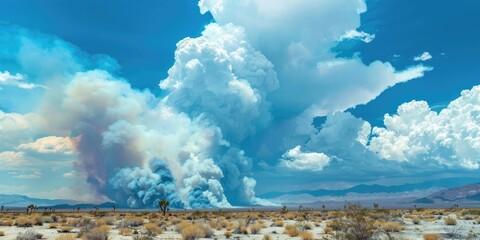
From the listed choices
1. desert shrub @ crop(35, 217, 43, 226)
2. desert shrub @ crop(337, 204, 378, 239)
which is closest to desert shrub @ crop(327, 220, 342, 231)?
desert shrub @ crop(337, 204, 378, 239)

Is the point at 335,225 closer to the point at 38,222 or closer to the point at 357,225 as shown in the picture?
the point at 357,225

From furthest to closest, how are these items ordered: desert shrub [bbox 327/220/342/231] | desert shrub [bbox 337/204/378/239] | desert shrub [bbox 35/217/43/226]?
desert shrub [bbox 35/217/43/226] → desert shrub [bbox 327/220/342/231] → desert shrub [bbox 337/204/378/239]

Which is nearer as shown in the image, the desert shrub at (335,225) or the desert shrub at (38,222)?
the desert shrub at (335,225)

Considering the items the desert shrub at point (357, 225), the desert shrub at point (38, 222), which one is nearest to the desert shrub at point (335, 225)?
the desert shrub at point (357, 225)

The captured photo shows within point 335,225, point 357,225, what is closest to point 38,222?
point 335,225

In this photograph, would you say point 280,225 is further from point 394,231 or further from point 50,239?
point 50,239

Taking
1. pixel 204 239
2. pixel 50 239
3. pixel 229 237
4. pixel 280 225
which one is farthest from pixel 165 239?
pixel 280 225

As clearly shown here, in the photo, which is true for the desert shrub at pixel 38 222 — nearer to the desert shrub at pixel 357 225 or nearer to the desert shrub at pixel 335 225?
the desert shrub at pixel 335 225

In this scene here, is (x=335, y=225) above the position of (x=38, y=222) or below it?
below

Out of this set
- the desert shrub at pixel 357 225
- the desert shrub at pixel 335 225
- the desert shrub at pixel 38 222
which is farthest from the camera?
the desert shrub at pixel 38 222

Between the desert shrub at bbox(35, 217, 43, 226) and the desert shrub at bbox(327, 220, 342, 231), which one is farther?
the desert shrub at bbox(35, 217, 43, 226)

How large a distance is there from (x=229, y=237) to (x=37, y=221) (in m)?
26.3

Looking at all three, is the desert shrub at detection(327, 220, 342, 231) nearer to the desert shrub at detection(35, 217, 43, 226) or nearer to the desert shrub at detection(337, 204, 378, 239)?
the desert shrub at detection(337, 204, 378, 239)

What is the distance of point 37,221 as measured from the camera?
149ft
